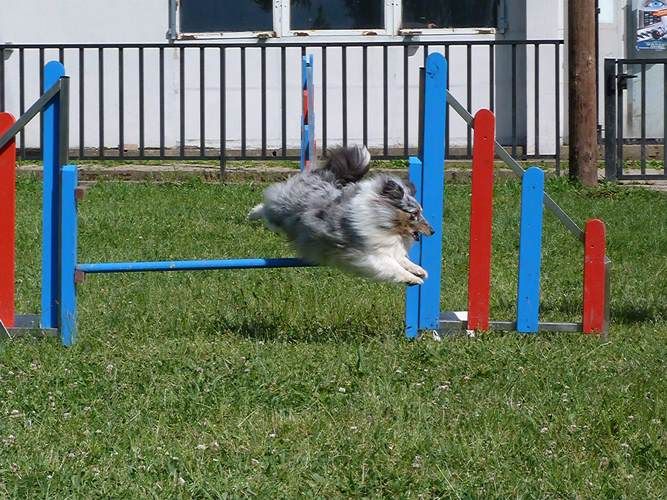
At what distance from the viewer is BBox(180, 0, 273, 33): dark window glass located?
13.8m

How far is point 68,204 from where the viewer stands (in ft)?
19.6

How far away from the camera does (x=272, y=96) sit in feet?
44.6

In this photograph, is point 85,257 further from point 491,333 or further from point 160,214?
point 491,333

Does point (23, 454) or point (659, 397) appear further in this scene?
point (659, 397)

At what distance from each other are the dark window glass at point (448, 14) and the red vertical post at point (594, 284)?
7.81 meters

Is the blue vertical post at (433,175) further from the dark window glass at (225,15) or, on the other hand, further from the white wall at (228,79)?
the dark window glass at (225,15)

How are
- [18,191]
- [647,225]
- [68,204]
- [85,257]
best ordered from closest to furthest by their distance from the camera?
1. [68,204]
2. [85,257]
3. [647,225]
4. [18,191]

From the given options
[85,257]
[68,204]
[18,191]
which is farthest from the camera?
[18,191]

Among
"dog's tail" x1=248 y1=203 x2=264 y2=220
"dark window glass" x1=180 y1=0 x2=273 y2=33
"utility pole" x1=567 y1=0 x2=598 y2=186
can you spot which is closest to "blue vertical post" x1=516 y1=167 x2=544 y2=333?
"dog's tail" x1=248 y1=203 x2=264 y2=220

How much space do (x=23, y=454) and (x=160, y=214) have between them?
5.80 metres

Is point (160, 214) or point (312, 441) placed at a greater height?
point (160, 214)

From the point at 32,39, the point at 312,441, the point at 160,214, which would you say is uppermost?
the point at 32,39

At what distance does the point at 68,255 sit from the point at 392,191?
62.3 inches

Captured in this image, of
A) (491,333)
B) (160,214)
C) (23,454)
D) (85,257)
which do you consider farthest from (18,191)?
(23,454)
